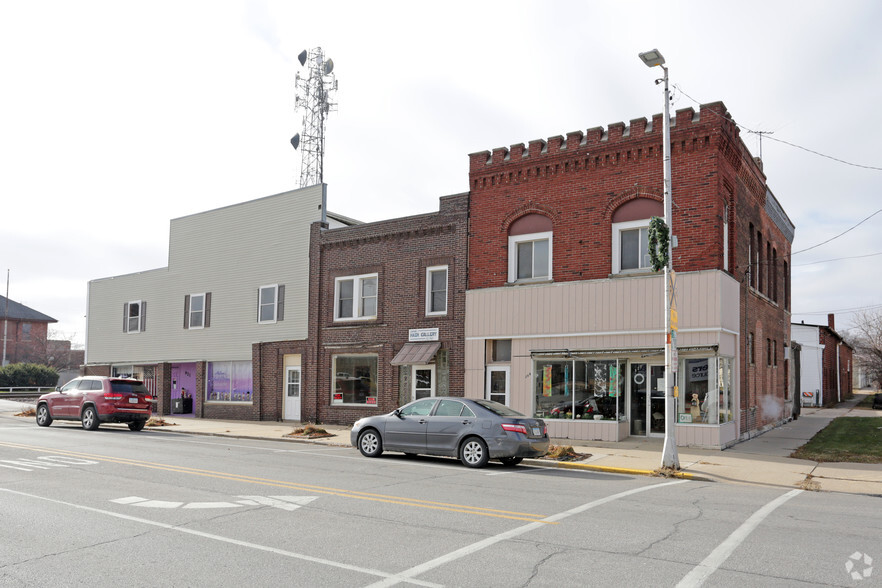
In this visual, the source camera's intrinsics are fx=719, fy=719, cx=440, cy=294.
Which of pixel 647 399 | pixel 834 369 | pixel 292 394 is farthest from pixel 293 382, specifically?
pixel 834 369

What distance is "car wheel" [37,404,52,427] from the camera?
81.6 ft

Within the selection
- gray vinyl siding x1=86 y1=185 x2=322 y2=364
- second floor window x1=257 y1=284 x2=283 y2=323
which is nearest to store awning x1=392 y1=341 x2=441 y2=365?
gray vinyl siding x1=86 y1=185 x2=322 y2=364

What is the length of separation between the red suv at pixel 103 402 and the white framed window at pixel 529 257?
1279 cm

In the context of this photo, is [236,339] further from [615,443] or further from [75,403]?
[615,443]

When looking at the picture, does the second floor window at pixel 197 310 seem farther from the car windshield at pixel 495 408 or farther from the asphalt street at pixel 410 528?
the car windshield at pixel 495 408

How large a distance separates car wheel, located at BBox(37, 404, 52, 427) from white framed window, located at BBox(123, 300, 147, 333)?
326 inches

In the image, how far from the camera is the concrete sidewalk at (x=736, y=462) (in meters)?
13.1

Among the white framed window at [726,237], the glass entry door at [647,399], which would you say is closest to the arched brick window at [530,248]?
the glass entry door at [647,399]

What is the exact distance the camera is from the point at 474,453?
46.8ft

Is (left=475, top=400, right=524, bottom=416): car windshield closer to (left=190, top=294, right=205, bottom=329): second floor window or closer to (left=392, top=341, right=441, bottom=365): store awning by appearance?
(left=392, top=341, right=441, bottom=365): store awning

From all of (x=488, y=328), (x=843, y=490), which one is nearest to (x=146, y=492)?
(x=843, y=490)

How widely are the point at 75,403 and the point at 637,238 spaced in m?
18.6

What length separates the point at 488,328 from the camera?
21.8 m

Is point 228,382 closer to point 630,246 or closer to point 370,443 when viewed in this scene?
point 370,443
